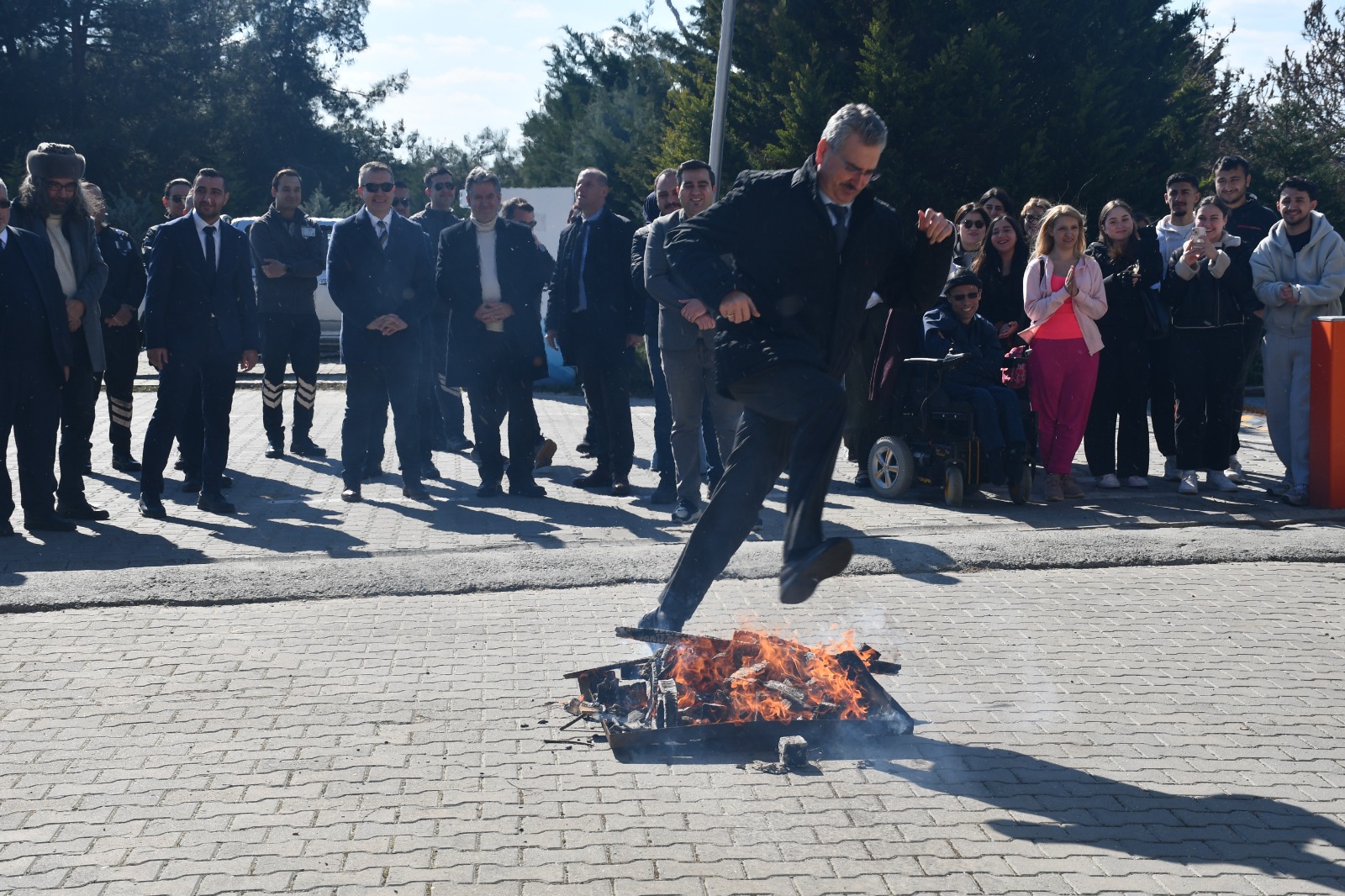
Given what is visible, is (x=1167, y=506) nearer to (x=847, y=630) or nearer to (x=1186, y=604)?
(x=1186, y=604)

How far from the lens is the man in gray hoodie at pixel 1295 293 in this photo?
31.9ft

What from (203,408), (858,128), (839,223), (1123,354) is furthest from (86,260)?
(1123,354)

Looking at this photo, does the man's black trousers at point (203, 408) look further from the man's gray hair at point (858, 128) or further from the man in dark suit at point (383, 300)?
the man's gray hair at point (858, 128)

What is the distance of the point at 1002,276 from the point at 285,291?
6.16m

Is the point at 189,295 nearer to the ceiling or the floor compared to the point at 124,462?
nearer to the ceiling

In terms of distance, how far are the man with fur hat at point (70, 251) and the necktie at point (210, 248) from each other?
692 millimetres

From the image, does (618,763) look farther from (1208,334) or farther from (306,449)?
(306,449)

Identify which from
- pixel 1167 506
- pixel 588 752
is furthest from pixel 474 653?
pixel 1167 506

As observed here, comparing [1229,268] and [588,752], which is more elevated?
[1229,268]

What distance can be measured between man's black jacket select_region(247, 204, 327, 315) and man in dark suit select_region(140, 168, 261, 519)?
8.09ft

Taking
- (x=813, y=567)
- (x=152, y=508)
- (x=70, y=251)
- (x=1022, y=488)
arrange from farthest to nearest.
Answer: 1. (x=1022, y=488)
2. (x=152, y=508)
3. (x=70, y=251)
4. (x=813, y=567)

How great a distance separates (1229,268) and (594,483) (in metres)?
4.98

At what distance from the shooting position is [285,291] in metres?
12.1

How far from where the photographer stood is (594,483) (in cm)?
1063
